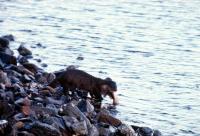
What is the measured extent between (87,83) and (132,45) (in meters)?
9.71

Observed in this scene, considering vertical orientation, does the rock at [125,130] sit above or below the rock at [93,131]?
below

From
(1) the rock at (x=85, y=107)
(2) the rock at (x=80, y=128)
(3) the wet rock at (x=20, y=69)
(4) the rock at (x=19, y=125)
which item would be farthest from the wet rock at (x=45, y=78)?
(4) the rock at (x=19, y=125)

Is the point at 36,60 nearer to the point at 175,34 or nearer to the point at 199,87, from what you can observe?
the point at 199,87

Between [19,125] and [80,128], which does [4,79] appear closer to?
[80,128]

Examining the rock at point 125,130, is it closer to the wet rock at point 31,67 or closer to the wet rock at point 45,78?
the wet rock at point 45,78

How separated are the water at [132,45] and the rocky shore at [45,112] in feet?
4.40

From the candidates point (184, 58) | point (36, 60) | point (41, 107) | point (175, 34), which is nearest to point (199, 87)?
point (184, 58)

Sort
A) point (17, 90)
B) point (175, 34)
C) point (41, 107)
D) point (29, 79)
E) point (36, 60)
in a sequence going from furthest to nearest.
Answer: point (175, 34)
point (36, 60)
point (29, 79)
point (17, 90)
point (41, 107)

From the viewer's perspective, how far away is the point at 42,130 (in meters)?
10.9

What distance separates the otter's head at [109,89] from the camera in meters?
16.0

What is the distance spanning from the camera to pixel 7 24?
2939 cm

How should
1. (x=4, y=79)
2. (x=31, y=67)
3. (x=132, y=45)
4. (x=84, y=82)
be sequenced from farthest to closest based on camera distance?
(x=132, y=45) → (x=31, y=67) → (x=84, y=82) → (x=4, y=79)

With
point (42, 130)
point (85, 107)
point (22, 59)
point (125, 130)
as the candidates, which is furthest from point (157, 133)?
point (22, 59)

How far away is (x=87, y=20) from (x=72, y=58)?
10397mm
